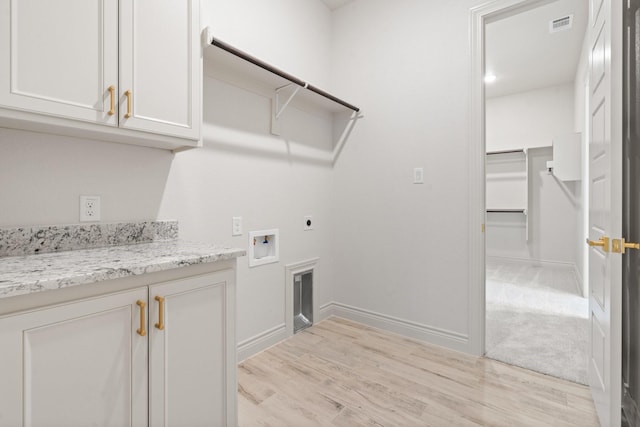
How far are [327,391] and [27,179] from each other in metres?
1.76

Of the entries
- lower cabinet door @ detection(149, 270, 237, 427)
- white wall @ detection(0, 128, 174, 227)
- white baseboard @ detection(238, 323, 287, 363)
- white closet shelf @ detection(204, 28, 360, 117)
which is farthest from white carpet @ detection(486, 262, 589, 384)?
white wall @ detection(0, 128, 174, 227)

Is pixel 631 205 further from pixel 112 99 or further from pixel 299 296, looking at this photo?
pixel 112 99

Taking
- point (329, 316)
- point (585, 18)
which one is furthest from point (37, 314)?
point (585, 18)

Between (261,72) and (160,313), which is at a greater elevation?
(261,72)

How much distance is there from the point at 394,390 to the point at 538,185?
15.9ft

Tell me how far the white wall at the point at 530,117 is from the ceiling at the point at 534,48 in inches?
7.3

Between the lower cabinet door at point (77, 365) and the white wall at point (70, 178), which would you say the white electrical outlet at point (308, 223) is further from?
the lower cabinet door at point (77, 365)

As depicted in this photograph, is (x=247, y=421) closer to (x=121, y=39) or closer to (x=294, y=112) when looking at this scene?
(x=121, y=39)

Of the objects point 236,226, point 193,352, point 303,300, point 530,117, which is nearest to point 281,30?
point 236,226

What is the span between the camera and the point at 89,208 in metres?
1.47

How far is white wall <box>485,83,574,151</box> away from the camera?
4910mm

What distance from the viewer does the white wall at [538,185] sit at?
4922 mm

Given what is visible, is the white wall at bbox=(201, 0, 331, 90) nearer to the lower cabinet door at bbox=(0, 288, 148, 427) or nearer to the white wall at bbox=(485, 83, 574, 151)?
the lower cabinet door at bbox=(0, 288, 148, 427)

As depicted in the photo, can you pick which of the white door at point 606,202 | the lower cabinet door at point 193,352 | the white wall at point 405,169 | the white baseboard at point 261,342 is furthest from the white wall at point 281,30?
the white baseboard at point 261,342
